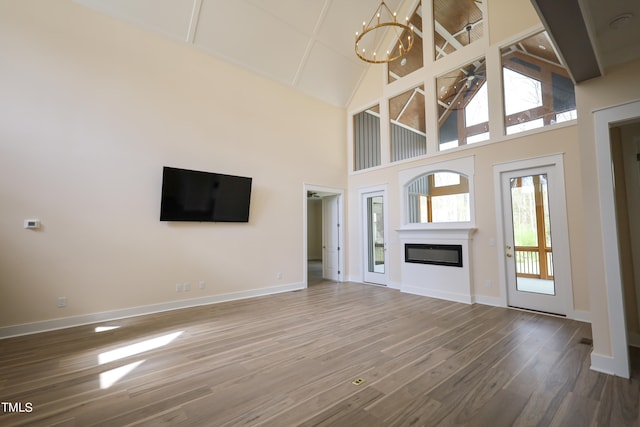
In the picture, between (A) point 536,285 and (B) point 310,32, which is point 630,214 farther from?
(B) point 310,32

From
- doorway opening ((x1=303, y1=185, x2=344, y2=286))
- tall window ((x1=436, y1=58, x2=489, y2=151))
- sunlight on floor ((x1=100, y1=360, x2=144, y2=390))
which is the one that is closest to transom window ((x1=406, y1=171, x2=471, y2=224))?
tall window ((x1=436, y1=58, x2=489, y2=151))

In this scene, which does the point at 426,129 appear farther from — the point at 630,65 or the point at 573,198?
the point at 630,65

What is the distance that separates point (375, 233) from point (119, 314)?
534cm

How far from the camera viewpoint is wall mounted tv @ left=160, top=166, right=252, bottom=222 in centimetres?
463

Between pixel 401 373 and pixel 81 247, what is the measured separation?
4.50 metres

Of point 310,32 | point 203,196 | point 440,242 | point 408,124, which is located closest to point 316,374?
point 203,196

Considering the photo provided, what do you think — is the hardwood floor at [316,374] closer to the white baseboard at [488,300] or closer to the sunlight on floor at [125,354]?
the sunlight on floor at [125,354]

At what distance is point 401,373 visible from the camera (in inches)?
97.3

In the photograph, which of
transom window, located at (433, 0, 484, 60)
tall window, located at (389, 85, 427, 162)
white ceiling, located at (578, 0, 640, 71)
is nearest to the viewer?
white ceiling, located at (578, 0, 640, 71)

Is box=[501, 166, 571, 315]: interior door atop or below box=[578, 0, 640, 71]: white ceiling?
below

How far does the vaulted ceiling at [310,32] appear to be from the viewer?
2.06 meters

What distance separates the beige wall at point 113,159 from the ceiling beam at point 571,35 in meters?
4.89

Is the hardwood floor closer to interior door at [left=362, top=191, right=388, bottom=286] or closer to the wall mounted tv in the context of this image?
the wall mounted tv

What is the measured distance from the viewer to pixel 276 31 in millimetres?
5688
